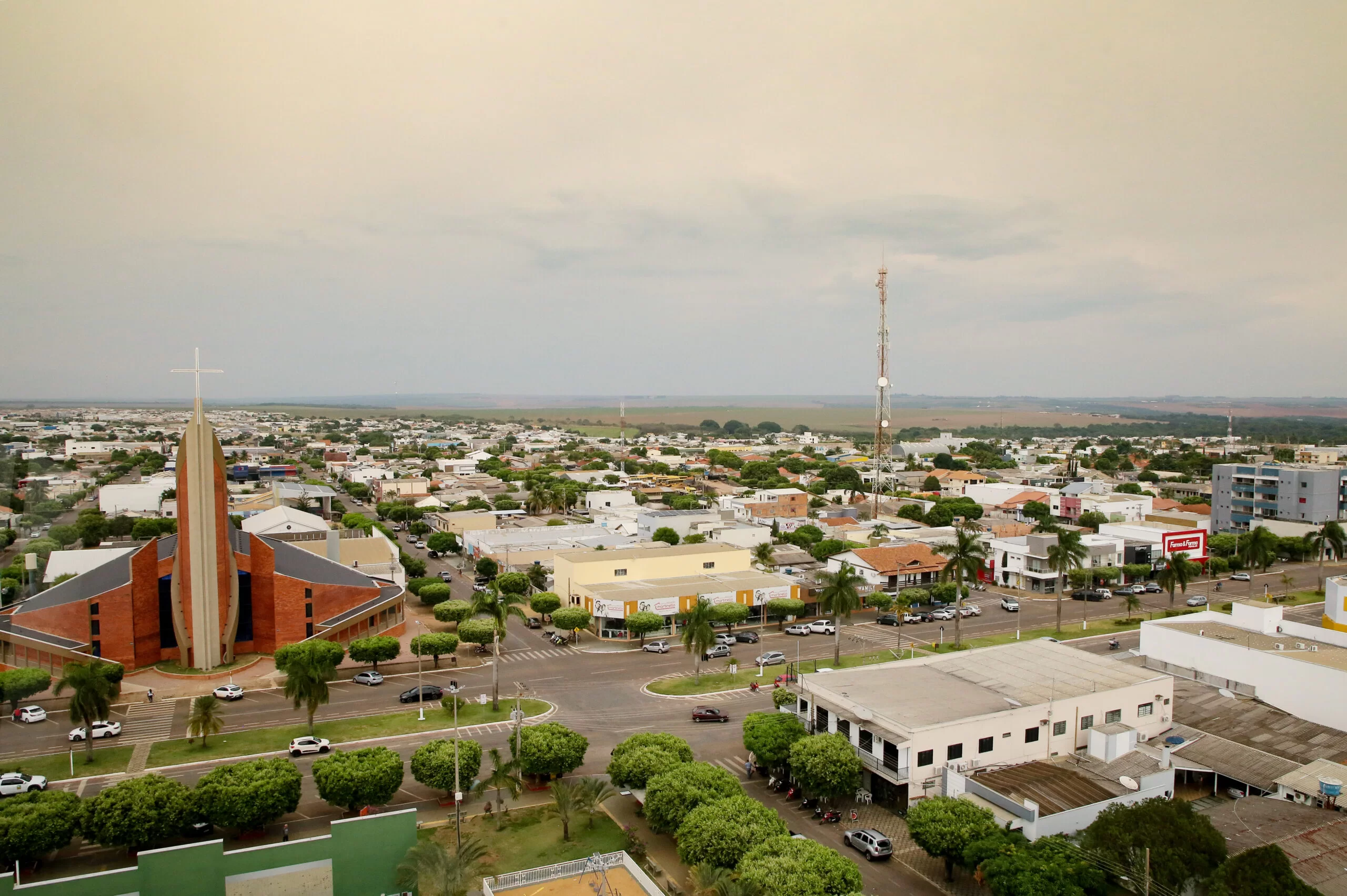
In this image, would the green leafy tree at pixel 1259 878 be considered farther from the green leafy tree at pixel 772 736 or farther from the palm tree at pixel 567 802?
the palm tree at pixel 567 802

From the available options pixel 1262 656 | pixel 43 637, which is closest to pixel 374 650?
pixel 43 637

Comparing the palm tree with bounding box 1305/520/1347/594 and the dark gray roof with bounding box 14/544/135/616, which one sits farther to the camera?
the palm tree with bounding box 1305/520/1347/594

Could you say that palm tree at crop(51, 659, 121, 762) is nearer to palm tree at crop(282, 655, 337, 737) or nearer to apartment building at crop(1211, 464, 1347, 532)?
palm tree at crop(282, 655, 337, 737)

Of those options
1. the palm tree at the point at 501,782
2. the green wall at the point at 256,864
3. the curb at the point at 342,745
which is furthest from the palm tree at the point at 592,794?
the curb at the point at 342,745

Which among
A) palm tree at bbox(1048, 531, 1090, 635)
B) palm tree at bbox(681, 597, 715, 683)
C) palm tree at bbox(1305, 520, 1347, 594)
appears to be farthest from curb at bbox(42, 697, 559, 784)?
palm tree at bbox(1305, 520, 1347, 594)

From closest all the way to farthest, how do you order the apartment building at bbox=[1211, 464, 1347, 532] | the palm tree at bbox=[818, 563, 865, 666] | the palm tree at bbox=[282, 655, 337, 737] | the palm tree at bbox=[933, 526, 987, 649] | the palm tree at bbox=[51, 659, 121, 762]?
the palm tree at bbox=[51, 659, 121, 762] → the palm tree at bbox=[282, 655, 337, 737] → the palm tree at bbox=[818, 563, 865, 666] → the palm tree at bbox=[933, 526, 987, 649] → the apartment building at bbox=[1211, 464, 1347, 532]

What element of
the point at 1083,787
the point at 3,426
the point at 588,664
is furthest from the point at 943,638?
the point at 3,426
